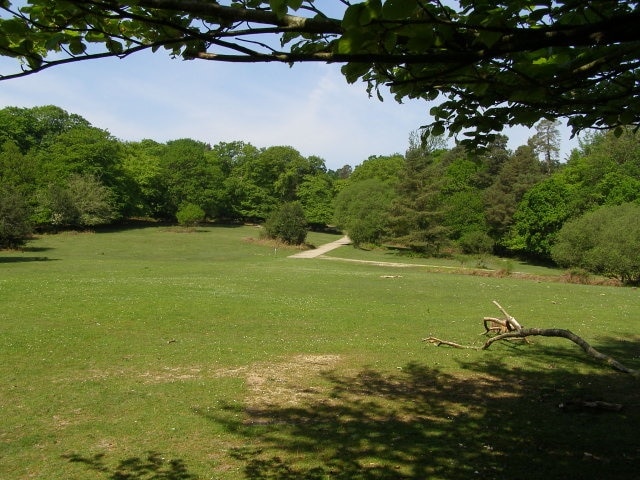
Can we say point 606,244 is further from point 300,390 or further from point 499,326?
point 300,390

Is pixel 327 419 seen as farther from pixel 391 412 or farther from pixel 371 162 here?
pixel 371 162

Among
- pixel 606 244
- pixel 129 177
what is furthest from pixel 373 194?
pixel 606 244

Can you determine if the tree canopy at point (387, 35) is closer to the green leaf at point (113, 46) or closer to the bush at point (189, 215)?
the green leaf at point (113, 46)

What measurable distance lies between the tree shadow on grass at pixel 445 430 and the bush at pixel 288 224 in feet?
163

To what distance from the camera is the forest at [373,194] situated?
5616 cm

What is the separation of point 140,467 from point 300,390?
155 inches

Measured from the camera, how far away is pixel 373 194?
235 feet

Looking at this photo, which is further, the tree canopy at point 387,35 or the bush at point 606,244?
the bush at point 606,244

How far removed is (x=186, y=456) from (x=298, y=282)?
70.3 feet

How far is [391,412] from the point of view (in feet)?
27.7

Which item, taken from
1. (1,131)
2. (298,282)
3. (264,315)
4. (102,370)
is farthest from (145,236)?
(102,370)

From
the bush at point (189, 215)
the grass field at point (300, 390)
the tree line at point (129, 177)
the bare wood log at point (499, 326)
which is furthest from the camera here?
the bush at point (189, 215)

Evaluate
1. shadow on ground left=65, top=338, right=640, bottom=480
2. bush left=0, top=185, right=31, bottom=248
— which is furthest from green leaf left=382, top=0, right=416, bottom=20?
bush left=0, top=185, right=31, bottom=248

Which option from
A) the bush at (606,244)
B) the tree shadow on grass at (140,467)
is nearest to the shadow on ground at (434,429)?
the tree shadow on grass at (140,467)
